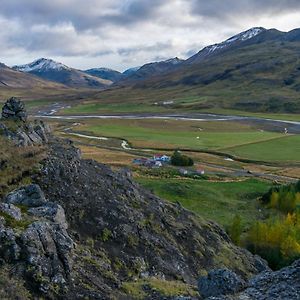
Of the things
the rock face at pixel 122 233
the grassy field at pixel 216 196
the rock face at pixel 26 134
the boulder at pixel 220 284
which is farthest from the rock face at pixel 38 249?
the grassy field at pixel 216 196

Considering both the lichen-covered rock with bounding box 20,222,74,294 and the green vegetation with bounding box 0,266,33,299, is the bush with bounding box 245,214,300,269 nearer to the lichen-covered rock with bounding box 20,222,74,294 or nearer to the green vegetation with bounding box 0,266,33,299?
the lichen-covered rock with bounding box 20,222,74,294

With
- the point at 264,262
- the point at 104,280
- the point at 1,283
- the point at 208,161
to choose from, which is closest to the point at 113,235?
the point at 104,280

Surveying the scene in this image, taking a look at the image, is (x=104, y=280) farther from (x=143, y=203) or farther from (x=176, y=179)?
(x=176, y=179)

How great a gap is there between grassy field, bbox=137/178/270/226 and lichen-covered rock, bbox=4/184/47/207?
33.8m

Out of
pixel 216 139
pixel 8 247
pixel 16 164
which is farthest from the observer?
pixel 216 139

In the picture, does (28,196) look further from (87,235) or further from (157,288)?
(157,288)

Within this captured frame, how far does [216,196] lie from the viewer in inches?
3017

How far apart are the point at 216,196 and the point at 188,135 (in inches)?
3857

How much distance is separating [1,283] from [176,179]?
69.6m

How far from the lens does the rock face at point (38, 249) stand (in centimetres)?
2308

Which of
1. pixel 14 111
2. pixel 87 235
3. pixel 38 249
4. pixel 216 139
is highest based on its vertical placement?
pixel 14 111

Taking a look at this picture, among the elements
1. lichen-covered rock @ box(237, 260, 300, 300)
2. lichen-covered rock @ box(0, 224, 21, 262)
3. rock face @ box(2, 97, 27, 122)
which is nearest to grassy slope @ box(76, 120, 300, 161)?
rock face @ box(2, 97, 27, 122)

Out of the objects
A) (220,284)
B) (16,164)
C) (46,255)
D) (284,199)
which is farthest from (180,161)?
(46,255)

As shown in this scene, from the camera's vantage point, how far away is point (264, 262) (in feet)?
145
